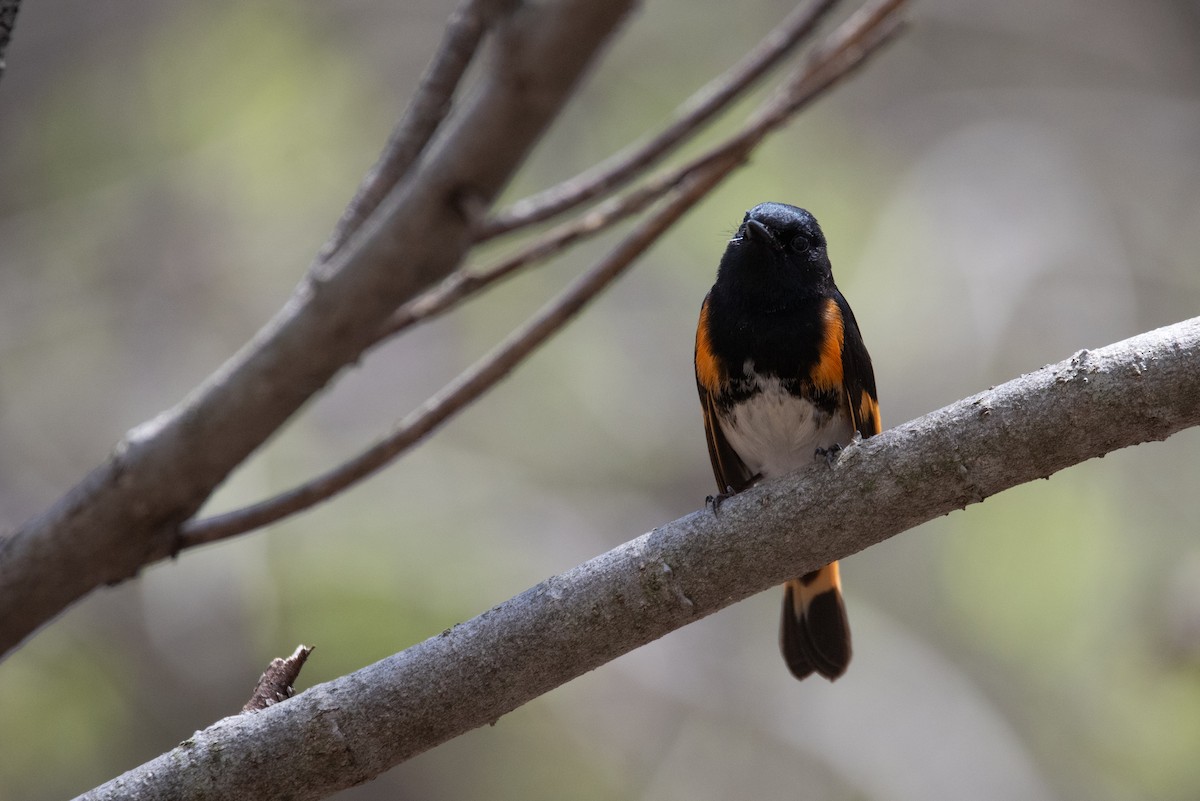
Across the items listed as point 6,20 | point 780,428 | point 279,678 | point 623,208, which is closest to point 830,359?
point 780,428

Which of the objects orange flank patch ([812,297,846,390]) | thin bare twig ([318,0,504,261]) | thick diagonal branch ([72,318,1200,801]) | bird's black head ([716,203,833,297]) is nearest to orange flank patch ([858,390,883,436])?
orange flank patch ([812,297,846,390])

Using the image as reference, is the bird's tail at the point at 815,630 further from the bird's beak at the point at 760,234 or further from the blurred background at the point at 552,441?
the blurred background at the point at 552,441

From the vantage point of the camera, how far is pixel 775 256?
274cm

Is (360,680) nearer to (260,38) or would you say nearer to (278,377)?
(278,377)

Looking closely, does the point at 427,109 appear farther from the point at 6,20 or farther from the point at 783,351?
the point at 783,351

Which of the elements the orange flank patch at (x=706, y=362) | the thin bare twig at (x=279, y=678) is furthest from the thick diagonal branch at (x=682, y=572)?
the orange flank patch at (x=706, y=362)

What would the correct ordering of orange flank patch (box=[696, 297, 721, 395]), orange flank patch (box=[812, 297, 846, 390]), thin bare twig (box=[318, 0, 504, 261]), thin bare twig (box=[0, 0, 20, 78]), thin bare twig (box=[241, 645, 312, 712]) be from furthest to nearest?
orange flank patch (box=[696, 297, 721, 395])
orange flank patch (box=[812, 297, 846, 390])
thin bare twig (box=[318, 0, 504, 261])
thin bare twig (box=[0, 0, 20, 78])
thin bare twig (box=[241, 645, 312, 712])

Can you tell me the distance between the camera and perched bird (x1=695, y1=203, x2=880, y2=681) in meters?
2.65

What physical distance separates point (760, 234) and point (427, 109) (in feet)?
2.88

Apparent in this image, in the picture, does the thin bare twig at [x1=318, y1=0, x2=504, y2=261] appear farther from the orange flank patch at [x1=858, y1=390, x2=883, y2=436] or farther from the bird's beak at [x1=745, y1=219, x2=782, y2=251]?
the orange flank patch at [x1=858, y1=390, x2=883, y2=436]

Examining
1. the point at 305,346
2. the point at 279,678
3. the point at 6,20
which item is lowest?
the point at 279,678

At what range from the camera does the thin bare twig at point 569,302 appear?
233 centimetres

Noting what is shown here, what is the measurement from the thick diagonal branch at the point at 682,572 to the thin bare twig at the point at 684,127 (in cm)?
106

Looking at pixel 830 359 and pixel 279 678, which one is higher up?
pixel 830 359
